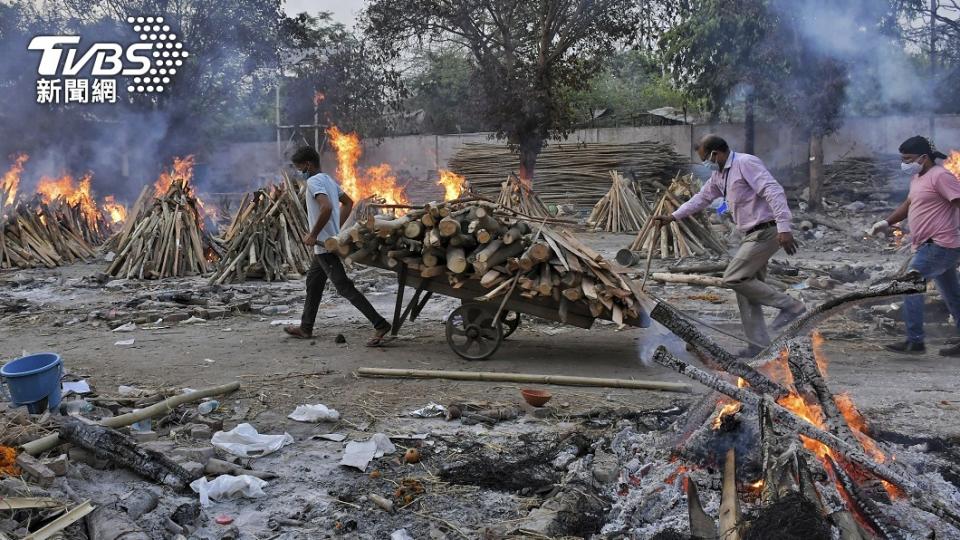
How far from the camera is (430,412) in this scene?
5.16m

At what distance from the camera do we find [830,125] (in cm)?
1889

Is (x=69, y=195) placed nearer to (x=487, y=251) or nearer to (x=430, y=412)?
(x=487, y=251)

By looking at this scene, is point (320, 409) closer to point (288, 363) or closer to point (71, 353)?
point (288, 363)

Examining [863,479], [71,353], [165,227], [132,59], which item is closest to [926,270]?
[863,479]

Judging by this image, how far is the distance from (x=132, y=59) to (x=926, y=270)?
2355 centimetres

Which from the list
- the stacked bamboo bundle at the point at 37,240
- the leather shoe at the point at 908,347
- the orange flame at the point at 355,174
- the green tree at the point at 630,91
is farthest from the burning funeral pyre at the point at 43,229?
the green tree at the point at 630,91

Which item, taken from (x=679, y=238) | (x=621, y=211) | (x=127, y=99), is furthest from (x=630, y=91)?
(x=679, y=238)

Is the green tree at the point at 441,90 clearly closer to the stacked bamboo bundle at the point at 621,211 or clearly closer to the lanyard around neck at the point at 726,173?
the stacked bamboo bundle at the point at 621,211

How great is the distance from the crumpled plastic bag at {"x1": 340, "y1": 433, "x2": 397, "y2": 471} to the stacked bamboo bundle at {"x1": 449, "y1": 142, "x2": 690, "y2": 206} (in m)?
18.5

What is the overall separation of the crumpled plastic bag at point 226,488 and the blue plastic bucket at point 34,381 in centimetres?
148

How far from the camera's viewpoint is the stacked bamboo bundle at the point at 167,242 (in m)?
12.3

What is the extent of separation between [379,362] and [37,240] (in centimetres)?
1109

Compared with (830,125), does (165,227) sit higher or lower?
lower

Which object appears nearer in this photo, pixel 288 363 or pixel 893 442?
pixel 893 442
